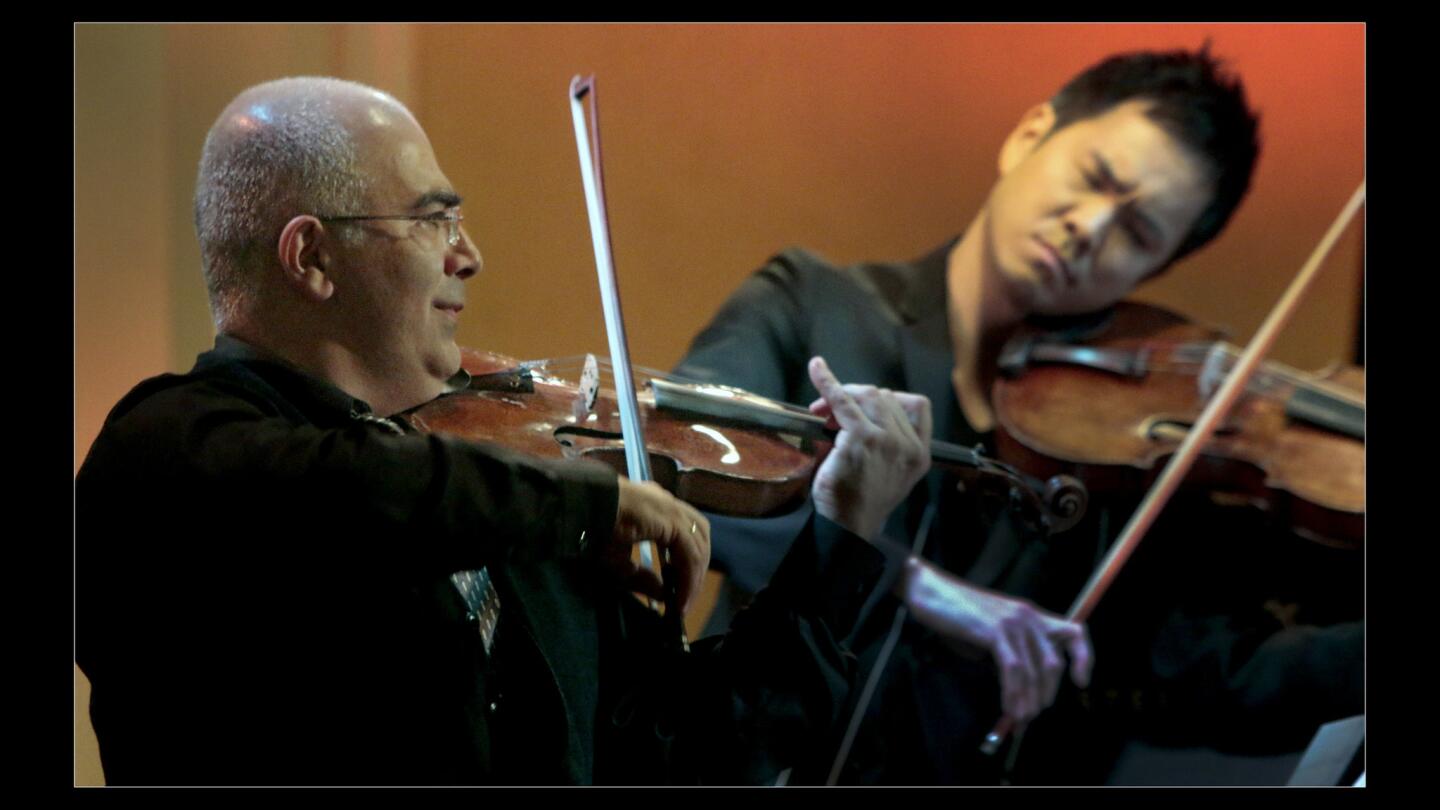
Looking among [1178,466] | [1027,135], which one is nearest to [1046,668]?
[1178,466]

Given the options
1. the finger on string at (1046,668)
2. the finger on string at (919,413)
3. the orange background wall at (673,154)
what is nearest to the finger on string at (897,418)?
the finger on string at (919,413)

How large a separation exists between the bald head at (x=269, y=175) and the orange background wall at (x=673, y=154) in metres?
0.16

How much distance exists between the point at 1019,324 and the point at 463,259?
2.15 feet

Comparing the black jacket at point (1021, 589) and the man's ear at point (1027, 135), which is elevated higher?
the man's ear at point (1027, 135)

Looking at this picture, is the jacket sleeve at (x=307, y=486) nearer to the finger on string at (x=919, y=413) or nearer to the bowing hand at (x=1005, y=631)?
the finger on string at (x=919, y=413)

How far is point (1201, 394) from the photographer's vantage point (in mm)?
1529

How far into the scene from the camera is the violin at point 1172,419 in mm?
1480

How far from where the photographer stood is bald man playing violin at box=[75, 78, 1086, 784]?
101cm

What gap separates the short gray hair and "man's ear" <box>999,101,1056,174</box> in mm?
783

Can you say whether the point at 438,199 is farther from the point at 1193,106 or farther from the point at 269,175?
the point at 1193,106

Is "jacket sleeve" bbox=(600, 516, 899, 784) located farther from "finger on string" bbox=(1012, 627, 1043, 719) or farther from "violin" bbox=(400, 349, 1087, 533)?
"finger on string" bbox=(1012, 627, 1043, 719)

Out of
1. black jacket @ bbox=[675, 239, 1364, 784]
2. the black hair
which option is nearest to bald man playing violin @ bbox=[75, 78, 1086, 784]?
black jacket @ bbox=[675, 239, 1364, 784]

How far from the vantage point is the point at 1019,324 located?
155 centimetres
